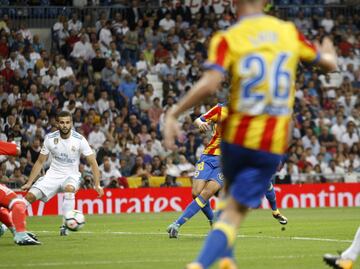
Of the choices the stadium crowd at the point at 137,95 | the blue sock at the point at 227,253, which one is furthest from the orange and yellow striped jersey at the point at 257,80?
the stadium crowd at the point at 137,95

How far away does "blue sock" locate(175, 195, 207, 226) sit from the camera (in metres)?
15.5

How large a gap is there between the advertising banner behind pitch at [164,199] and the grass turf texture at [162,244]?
3.71m

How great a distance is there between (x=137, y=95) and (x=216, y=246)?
2109 cm

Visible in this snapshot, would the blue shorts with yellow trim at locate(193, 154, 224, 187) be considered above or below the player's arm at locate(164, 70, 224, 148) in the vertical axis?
below

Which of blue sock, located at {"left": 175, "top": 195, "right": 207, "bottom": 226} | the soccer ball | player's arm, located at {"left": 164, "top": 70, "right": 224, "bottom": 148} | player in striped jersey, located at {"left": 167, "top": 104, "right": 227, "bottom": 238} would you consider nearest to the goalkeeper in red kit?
the soccer ball

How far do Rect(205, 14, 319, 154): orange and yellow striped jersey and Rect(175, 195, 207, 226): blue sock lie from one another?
25.7 feet

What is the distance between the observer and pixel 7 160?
25.3 metres

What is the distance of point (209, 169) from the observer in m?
16.2

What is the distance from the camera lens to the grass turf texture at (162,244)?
37.4ft

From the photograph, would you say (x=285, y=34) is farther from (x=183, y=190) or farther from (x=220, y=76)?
(x=183, y=190)

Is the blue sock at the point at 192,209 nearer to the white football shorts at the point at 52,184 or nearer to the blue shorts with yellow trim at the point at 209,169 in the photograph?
the blue shorts with yellow trim at the point at 209,169

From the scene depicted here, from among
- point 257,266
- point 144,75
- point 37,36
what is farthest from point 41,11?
point 257,266

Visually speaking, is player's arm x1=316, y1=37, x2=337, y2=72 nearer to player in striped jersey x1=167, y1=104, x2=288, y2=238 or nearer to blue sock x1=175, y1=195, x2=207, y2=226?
player in striped jersey x1=167, y1=104, x2=288, y2=238

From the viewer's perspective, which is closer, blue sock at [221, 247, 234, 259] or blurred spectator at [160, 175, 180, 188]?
blue sock at [221, 247, 234, 259]
